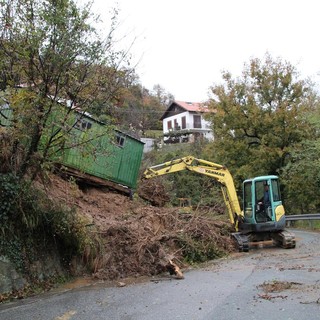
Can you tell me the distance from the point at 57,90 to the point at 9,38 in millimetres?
1514

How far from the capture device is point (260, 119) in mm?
28250

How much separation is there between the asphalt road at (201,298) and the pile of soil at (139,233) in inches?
38.1

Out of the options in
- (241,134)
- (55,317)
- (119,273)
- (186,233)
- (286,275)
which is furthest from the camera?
(241,134)

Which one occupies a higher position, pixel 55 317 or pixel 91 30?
pixel 91 30

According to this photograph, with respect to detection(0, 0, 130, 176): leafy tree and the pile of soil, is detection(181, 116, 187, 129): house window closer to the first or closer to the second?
the pile of soil

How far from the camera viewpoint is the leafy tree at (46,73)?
892 cm

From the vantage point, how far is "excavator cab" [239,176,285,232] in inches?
604

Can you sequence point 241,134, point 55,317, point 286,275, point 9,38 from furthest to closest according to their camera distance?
point 241,134, point 286,275, point 9,38, point 55,317

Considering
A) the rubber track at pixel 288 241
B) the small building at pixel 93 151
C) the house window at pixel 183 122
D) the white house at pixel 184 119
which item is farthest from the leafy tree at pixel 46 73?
the house window at pixel 183 122

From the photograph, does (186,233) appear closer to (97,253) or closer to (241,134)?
(97,253)

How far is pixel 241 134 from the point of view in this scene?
2936 centimetres

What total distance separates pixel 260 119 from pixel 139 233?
59.1ft

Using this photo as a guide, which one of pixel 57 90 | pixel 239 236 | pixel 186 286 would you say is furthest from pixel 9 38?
pixel 239 236

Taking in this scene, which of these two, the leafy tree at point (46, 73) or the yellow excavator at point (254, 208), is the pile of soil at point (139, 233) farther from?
the leafy tree at point (46, 73)
